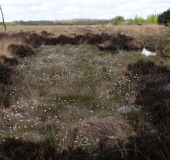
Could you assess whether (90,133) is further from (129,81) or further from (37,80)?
(37,80)

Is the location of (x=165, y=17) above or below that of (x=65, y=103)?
above

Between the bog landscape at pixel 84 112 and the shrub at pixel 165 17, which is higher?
the shrub at pixel 165 17

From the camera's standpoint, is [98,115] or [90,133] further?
[98,115]

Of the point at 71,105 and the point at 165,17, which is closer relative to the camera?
the point at 71,105

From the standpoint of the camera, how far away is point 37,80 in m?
9.93

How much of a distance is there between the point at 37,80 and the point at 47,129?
171 inches

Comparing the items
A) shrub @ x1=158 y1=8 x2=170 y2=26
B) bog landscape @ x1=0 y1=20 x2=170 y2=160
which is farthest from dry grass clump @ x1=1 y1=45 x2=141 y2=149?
shrub @ x1=158 y1=8 x2=170 y2=26

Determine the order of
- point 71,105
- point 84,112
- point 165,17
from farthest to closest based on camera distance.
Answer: point 165,17 < point 71,105 < point 84,112

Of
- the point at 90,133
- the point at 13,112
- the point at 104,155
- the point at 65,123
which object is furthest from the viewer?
the point at 13,112

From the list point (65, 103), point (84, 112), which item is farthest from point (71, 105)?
point (84, 112)

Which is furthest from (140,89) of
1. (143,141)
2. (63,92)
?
(143,141)

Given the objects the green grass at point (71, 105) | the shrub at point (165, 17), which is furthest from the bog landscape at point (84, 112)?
the shrub at point (165, 17)

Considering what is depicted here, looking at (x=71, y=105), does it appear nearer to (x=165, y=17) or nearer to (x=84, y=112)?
(x=84, y=112)

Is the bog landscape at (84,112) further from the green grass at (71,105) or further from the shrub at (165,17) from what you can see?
the shrub at (165,17)
